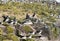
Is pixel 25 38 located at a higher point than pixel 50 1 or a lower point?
higher

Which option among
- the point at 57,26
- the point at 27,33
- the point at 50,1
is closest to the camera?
the point at 27,33

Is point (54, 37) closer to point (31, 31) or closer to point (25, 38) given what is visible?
point (31, 31)

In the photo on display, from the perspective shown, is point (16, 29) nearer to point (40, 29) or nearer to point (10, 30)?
point (10, 30)

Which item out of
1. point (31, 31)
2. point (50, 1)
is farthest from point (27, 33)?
point (50, 1)

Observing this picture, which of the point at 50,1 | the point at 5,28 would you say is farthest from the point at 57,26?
the point at 50,1

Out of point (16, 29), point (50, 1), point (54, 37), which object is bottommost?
point (50, 1)

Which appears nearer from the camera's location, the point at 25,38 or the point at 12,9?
the point at 25,38

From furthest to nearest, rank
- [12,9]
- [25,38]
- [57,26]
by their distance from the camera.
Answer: [12,9] → [57,26] → [25,38]

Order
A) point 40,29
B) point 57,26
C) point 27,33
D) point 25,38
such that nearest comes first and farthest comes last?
point 25,38, point 27,33, point 40,29, point 57,26

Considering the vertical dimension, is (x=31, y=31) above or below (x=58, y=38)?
above
